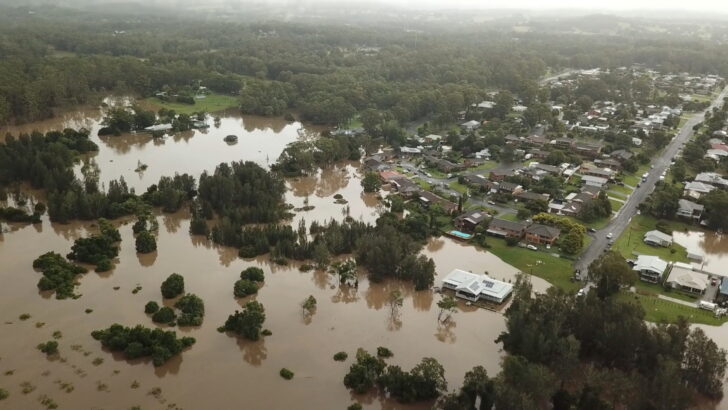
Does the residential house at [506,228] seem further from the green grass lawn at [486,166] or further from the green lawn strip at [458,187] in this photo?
the green grass lawn at [486,166]

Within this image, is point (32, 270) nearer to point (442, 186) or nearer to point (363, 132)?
point (442, 186)

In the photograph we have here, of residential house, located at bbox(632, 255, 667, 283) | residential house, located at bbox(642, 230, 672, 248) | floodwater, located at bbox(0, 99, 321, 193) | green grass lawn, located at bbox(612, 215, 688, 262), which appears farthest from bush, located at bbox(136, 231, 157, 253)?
residential house, located at bbox(642, 230, 672, 248)

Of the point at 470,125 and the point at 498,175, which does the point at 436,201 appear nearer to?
the point at 498,175

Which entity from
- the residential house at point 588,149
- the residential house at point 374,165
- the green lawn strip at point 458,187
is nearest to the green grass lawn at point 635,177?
the residential house at point 588,149

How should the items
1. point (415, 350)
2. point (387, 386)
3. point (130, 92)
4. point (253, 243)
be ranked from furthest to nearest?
point (130, 92) < point (253, 243) < point (415, 350) < point (387, 386)

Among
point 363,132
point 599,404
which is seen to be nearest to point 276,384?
point 599,404

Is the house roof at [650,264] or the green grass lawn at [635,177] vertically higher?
the house roof at [650,264]
